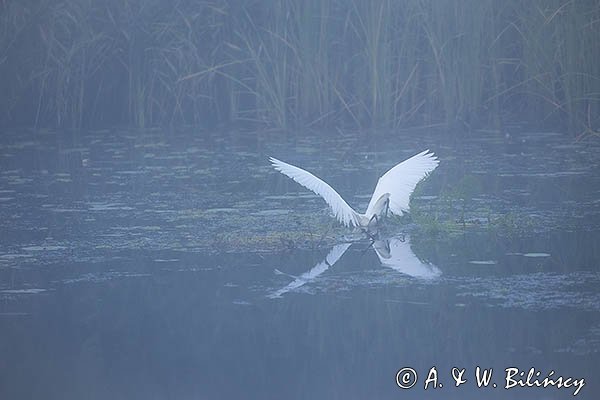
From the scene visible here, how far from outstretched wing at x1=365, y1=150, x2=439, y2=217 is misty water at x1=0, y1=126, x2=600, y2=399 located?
0.13 metres

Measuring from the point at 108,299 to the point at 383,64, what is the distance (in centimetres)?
525

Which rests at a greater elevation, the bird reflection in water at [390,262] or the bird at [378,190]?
the bird at [378,190]

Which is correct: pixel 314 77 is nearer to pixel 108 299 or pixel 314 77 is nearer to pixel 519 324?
pixel 108 299

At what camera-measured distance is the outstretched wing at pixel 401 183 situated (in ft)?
23.6

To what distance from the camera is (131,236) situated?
7.06 meters

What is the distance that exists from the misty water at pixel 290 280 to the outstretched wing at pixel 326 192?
0.17m

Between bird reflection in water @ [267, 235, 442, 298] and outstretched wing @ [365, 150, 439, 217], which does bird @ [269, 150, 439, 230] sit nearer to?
outstretched wing @ [365, 150, 439, 217]

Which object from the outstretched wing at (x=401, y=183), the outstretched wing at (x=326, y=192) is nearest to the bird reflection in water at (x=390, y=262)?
the outstretched wing at (x=326, y=192)

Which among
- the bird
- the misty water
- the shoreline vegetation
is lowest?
the misty water

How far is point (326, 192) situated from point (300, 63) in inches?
171

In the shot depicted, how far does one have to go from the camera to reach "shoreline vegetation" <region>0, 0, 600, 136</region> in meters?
10.6

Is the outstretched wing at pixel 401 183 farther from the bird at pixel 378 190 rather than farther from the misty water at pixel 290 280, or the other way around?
the misty water at pixel 290 280

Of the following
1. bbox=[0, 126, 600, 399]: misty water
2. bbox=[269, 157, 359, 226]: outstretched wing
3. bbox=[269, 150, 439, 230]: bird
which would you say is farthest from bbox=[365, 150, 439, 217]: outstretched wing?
bbox=[269, 157, 359, 226]: outstretched wing

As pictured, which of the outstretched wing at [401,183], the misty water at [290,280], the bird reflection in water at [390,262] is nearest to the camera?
the misty water at [290,280]
